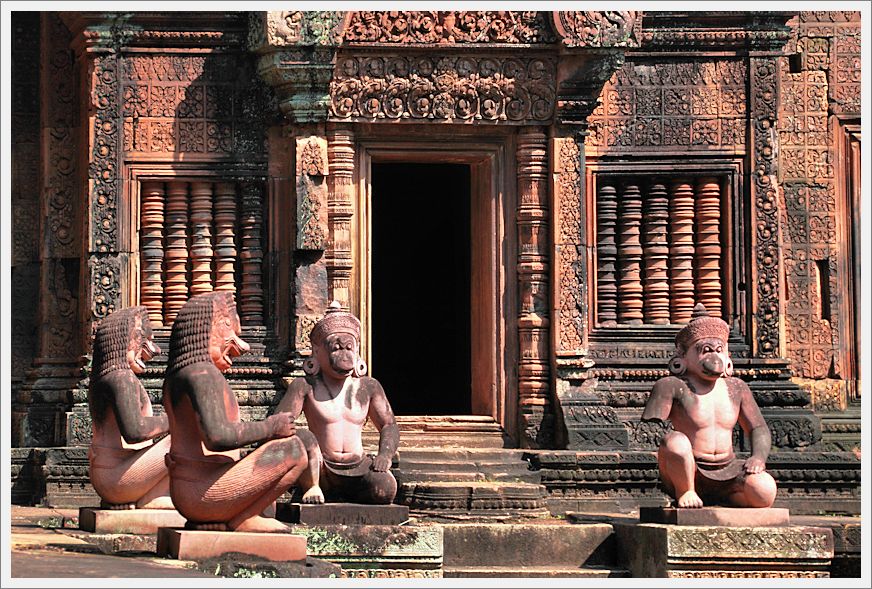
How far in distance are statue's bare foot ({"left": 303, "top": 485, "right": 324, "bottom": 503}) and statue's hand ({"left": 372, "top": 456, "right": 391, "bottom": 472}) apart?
44cm

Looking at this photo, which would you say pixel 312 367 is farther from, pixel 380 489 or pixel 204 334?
pixel 204 334

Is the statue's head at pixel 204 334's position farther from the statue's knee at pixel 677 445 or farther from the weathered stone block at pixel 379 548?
the statue's knee at pixel 677 445

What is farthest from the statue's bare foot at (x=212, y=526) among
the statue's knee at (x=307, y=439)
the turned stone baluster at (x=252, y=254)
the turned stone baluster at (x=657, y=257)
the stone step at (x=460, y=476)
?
the turned stone baluster at (x=657, y=257)

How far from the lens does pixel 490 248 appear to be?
15.4 meters

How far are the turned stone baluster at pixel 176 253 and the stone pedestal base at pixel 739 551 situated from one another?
505 cm

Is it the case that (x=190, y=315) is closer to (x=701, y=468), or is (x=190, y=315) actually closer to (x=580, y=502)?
(x=701, y=468)

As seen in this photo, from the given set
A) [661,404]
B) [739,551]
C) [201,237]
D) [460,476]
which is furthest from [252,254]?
[739,551]

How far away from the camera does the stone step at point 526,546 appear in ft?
41.5

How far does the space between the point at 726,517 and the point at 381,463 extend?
2.25m

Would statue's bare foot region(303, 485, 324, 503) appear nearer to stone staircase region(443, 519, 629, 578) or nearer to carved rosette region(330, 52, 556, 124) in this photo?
stone staircase region(443, 519, 629, 578)

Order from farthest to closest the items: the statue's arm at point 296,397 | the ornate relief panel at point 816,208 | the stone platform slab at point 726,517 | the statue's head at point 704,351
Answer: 1. the ornate relief panel at point 816,208
2. the statue's arm at point 296,397
3. the statue's head at point 704,351
4. the stone platform slab at point 726,517

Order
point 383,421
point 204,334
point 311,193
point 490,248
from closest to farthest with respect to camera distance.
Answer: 1. point 204,334
2. point 383,421
3. point 311,193
4. point 490,248

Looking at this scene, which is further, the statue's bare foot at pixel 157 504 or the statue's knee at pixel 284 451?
the statue's bare foot at pixel 157 504

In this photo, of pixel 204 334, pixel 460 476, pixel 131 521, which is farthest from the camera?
pixel 460 476
